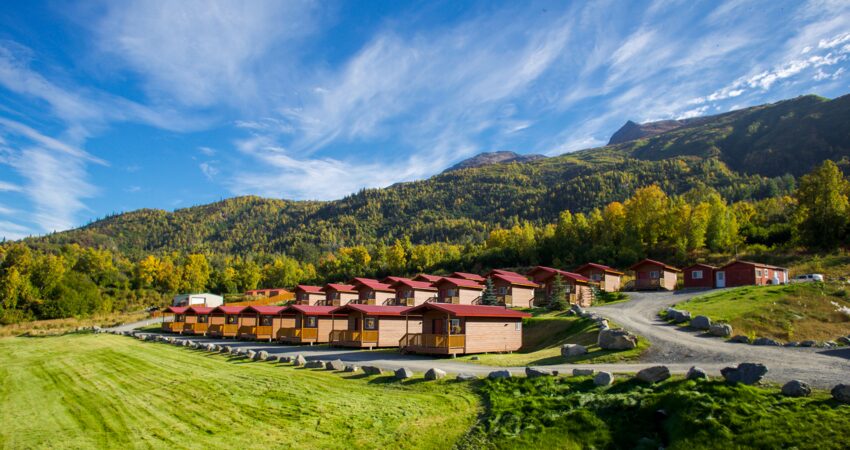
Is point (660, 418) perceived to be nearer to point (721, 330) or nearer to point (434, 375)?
point (434, 375)

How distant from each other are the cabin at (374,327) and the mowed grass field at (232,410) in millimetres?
9492

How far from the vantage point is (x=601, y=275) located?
181 feet

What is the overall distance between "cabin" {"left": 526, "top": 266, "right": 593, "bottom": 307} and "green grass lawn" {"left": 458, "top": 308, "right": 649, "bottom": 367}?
6120mm

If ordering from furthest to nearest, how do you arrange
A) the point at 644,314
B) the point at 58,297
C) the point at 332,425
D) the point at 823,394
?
the point at 58,297
the point at 644,314
the point at 332,425
the point at 823,394

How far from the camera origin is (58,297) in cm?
8044

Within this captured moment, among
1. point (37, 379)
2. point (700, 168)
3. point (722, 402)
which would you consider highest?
point (700, 168)

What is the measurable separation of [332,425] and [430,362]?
11302 mm

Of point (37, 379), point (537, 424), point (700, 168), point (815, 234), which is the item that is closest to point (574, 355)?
point (537, 424)

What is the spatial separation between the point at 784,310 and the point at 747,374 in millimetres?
21940

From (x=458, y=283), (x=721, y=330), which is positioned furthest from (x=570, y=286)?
(x=721, y=330)

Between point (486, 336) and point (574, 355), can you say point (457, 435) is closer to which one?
point (574, 355)

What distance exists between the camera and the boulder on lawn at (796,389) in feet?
39.7

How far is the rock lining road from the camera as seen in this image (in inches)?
604

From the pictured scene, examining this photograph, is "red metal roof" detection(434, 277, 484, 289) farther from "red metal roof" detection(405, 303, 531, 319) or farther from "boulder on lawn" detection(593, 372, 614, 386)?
"boulder on lawn" detection(593, 372, 614, 386)
